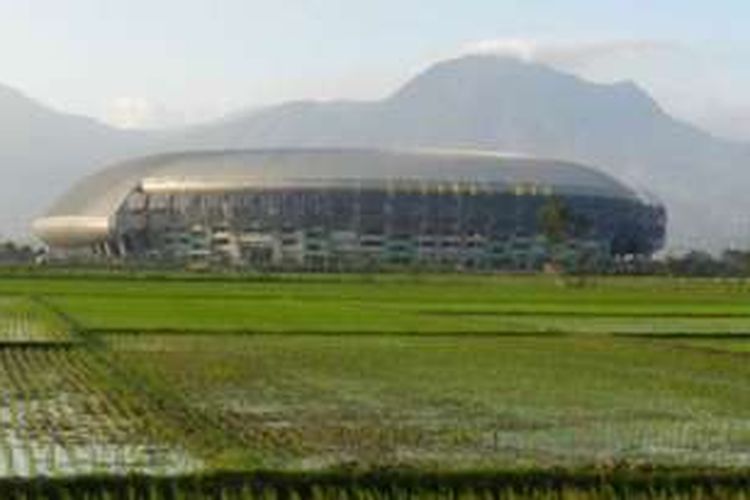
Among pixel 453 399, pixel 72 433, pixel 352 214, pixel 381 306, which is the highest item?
pixel 72 433

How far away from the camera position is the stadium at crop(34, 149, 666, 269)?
103375mm

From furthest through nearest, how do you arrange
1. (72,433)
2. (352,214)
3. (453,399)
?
(352,214) → (453,399) → (72,433)

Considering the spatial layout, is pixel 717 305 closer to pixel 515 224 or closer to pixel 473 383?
pixel 473 383

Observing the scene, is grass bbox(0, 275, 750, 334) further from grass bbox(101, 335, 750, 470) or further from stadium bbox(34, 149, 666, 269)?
stadium bbox(34, 149, 666, 269)

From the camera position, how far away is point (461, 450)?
13711 mm

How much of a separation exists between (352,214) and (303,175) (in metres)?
4.53

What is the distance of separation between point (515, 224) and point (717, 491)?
94459 millimetres

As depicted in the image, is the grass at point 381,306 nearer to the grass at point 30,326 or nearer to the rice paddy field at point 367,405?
the rice paddy field at point 367,405

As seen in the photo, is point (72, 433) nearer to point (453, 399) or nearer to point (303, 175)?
point (453, 399)

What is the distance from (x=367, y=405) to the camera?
17391mm

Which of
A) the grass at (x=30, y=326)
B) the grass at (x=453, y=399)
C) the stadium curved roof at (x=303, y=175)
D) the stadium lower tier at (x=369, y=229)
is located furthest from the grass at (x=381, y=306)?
the stadium curved roof at (x=303, y=175)

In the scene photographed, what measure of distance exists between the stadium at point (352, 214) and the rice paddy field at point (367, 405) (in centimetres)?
6409

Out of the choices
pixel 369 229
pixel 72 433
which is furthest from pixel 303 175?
pixel 72 433

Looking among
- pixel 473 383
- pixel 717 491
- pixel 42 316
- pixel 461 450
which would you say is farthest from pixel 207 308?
pixel 717 491
